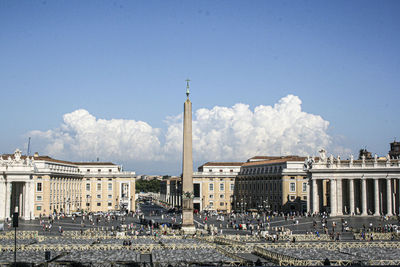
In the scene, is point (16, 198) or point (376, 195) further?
point (16, 198)

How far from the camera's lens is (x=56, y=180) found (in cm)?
9150

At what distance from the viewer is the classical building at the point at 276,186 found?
94.4 m

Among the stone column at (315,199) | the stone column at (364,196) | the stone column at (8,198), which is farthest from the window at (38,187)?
the stone column at (364,196)

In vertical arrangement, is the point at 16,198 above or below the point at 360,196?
below

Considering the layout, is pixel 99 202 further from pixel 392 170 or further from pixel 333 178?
pixel 392 170

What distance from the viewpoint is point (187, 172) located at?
50.1 meters

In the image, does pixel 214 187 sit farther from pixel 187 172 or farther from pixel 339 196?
pixel 187 172

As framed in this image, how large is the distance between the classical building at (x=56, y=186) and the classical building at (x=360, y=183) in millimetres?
41120

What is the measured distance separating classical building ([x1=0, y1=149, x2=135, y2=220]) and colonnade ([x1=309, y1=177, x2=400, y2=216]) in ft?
133

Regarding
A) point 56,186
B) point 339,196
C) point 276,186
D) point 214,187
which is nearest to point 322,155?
point 339,196

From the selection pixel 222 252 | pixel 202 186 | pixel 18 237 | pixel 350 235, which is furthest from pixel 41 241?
pixel 202 186

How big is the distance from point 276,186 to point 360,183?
1815 cm

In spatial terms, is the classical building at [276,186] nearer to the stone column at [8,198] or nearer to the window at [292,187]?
the window at [292,187]

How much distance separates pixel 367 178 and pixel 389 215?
20.9 feet
